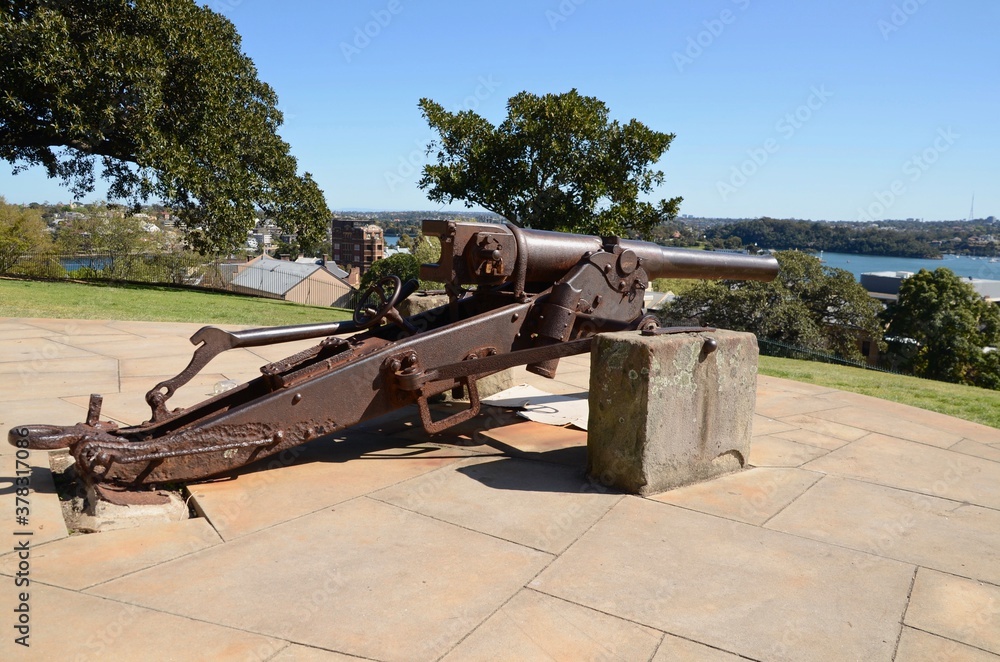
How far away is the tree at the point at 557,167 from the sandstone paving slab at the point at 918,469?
15.0 meters

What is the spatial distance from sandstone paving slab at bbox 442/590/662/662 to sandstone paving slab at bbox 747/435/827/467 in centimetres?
211

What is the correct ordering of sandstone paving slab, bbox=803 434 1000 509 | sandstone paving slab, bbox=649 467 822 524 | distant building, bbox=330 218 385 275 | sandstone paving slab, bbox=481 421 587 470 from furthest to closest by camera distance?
distant building, bbox=330 218 385 275
sandstone paving slab, bbox=481 421 587 470
sandstone paving slab, bbox=803 434 1000 509
sandstone paving slab, bbox=649 467 822 524

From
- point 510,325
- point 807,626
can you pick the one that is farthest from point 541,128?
point 807,626

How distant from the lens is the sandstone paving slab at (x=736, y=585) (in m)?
2.34

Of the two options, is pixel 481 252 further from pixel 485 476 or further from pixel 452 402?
pixel 452 402

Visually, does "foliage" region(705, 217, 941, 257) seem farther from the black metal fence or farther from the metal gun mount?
the metal gun mount

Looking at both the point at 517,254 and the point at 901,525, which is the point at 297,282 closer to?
the point at 517,254

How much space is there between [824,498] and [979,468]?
1.43 m

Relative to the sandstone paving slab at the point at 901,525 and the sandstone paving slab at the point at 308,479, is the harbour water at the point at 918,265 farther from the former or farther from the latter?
the sandstone paving slab at the point at 308,479

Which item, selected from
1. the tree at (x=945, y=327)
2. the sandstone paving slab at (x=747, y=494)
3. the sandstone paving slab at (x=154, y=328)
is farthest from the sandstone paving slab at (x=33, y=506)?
the tree at (x=945, y=327)

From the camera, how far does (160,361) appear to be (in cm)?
651

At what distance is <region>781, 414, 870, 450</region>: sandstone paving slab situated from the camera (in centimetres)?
512

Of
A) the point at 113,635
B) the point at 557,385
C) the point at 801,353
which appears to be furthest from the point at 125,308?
the point at 801,353

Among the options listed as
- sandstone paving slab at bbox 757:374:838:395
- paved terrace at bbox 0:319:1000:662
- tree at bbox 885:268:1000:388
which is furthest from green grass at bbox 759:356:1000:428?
tree at bbox 885:268:1000:388
